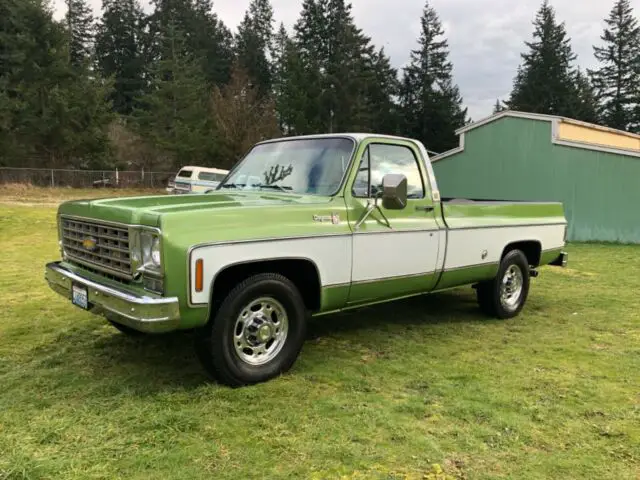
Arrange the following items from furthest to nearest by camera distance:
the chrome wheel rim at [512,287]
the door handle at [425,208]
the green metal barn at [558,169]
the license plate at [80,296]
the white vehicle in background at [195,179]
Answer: the white vehicle in background at [195,179]
the green metal barn at [558,169]
the chrome wheel rim at [512,287]
the door handle at [425,208]
the license plate at [80,296]

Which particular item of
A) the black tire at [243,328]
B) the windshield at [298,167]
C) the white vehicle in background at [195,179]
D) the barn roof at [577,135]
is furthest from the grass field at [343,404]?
the white vehicle in background at [195,179]

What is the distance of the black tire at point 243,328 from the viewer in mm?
4051

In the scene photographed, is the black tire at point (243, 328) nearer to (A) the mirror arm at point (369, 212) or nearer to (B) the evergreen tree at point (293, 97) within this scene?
(A) the mirror arm at point (369, 212)

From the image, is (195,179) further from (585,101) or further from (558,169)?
(585,101)

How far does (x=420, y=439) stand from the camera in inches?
139

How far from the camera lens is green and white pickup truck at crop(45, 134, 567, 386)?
383 cm

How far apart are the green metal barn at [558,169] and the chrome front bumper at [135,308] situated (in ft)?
45.1

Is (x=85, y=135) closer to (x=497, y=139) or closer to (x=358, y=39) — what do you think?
(x=358, y=39)

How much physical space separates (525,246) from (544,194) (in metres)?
11.7

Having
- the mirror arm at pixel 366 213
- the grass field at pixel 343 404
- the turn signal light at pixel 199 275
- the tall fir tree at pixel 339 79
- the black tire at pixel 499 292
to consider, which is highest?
the tall fir tree at pixel 339 79

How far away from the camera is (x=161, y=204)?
166 inches

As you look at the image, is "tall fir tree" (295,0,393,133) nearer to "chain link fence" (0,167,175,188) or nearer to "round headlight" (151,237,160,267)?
"chain link fence" (0,167,175,188)

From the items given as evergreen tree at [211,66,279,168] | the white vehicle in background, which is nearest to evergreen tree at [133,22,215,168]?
evergreen tree at [211,66,279,168]

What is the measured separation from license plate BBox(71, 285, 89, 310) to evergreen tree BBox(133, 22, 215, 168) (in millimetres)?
39060
